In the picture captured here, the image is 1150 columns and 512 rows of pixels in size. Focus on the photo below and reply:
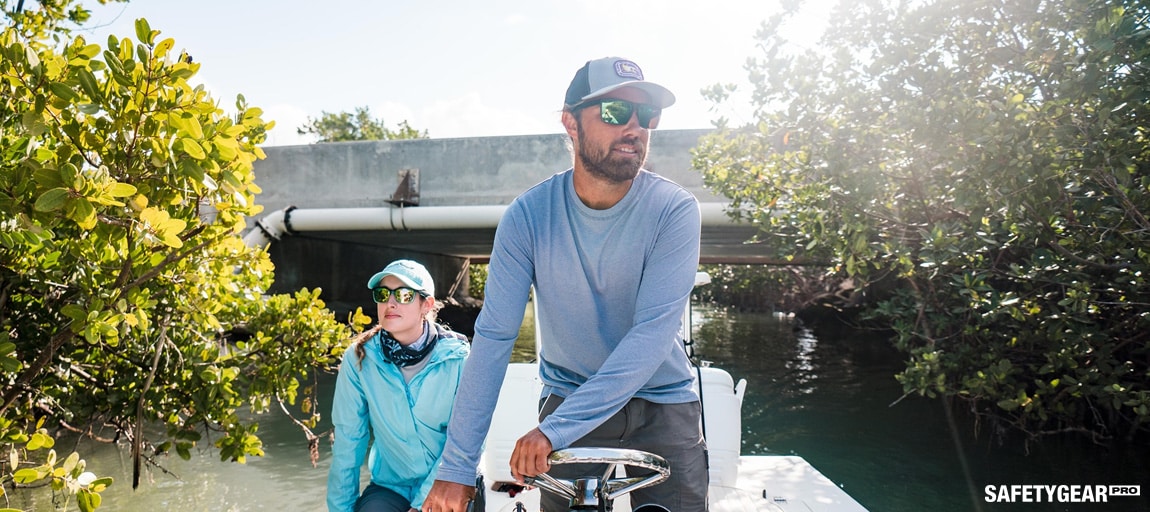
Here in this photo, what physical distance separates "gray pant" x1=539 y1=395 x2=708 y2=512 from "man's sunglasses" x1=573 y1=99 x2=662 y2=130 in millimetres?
766

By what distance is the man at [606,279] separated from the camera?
76.6 inches

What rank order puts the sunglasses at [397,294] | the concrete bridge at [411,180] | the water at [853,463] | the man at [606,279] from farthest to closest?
1. the concrete bridge at [411,180]
2. the water at [853,463]
3. the sunglasses at [397,294]
4. the man at [606,279]

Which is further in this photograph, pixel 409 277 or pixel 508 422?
pixel 508 422

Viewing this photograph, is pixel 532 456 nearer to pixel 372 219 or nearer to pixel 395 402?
pixel 395 402

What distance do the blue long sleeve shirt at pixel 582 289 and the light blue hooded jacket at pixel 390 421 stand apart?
1104 millimetres

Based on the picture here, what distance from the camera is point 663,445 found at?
2.00 m

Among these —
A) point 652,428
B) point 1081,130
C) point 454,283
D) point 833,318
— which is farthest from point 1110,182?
point 454,283

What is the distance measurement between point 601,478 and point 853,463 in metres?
7.14

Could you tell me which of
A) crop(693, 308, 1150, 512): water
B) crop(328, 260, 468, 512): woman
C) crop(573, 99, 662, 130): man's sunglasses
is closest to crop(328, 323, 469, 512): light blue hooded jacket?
crop(328, 260, 468, 512): woman

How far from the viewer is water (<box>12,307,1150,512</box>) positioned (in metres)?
6.50

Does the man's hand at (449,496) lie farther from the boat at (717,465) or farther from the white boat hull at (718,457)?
the white boat hull at (718,457)

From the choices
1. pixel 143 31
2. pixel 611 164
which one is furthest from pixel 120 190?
pixel 611 164

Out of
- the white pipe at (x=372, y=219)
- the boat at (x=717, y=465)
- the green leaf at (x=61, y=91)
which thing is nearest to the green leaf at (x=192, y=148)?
the green leaf at (x=61, y=91)

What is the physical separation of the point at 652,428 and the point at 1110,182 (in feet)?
13.9
